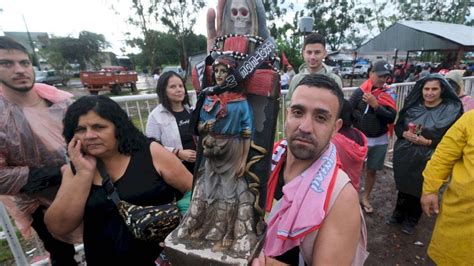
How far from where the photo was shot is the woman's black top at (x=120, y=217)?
157cm

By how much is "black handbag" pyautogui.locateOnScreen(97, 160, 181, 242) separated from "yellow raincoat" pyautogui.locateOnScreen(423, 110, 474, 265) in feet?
6.38

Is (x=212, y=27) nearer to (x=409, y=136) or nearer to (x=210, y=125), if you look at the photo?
(x=210, y=125)

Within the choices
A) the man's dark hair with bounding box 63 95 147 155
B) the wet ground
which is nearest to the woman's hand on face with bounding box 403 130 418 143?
the wet ground

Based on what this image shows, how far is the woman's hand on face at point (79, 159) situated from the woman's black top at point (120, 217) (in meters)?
0.14

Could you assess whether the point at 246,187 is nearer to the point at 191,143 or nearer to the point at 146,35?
the point at 191,143

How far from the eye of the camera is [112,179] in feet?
5.25

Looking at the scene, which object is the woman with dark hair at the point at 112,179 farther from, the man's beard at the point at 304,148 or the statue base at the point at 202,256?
the man's beard at the point at 304,148

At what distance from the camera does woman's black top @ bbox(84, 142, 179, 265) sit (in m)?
1.57

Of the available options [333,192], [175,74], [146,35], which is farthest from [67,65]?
[333,192]

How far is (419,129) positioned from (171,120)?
271cm

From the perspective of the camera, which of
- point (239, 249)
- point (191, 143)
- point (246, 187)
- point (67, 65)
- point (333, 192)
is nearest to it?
point (333, 192)

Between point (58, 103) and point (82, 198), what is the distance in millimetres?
900

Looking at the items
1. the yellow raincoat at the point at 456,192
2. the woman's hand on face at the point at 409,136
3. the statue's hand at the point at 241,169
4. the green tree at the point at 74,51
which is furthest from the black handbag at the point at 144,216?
the green tree at the point at 74,51

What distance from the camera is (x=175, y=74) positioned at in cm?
264
